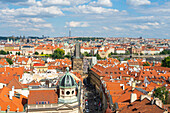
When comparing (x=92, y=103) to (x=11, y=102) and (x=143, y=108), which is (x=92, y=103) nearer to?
(x=11, y=102)

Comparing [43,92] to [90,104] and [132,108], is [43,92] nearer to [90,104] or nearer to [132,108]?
[132,108]

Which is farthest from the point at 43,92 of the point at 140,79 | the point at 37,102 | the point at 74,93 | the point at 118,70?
the point at 118,70

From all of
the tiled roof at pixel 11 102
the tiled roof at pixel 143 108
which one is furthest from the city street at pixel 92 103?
the tiled roof at pixel 143 108

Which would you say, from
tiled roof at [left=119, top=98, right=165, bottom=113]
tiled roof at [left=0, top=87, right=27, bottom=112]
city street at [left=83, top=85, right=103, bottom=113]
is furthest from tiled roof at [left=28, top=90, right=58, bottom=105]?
city street at [left=83, top=85, right=103, bottom=113]

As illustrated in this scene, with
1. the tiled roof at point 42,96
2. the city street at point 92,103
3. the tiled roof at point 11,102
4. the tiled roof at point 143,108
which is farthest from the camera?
the city street at point 92,103

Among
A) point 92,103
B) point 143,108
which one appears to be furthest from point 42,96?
point 92,103

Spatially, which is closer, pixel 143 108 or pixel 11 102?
pixel 143 108

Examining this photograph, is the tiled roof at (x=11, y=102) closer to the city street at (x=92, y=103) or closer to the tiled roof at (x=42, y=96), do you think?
the tiled roof at (x=42, y=96)

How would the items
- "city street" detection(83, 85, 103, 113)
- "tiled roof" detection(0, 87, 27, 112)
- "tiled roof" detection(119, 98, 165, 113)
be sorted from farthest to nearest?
"city street" detection(83, 85, 103, 113)
"tiled roof" detection(0, 87, 27, 112)
"tiled roof" detection(119, 98, 165, 113)

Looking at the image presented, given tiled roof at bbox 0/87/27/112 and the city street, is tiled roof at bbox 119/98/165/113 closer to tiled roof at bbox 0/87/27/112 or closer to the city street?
tiled roof at bbox 0/87/27/112

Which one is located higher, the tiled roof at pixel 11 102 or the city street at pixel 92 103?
the tiled roof at pixel 11 102

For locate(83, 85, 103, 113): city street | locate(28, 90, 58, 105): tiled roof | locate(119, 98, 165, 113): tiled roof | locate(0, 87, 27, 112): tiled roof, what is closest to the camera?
locate(119, 98, 165, 113): tiled roof
